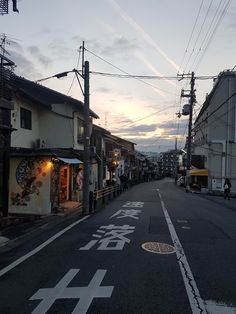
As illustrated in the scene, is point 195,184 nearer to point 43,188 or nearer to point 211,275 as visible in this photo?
point 43,188

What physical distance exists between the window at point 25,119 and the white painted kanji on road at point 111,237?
9633 millimetres

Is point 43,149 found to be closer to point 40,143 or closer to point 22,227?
point 40,143

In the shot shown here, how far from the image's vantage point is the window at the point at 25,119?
23252mm

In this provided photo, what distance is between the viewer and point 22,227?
15906 mm

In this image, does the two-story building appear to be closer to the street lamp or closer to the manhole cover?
the street lamp

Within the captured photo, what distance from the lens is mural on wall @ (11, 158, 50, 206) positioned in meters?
21.2

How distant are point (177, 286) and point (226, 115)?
45.9 metres

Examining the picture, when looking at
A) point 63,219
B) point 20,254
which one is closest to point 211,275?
point 20,254

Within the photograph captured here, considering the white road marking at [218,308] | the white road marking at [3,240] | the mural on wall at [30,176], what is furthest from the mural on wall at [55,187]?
the white road marking at [218,308]

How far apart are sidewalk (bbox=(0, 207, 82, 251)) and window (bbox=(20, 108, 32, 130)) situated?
515cm

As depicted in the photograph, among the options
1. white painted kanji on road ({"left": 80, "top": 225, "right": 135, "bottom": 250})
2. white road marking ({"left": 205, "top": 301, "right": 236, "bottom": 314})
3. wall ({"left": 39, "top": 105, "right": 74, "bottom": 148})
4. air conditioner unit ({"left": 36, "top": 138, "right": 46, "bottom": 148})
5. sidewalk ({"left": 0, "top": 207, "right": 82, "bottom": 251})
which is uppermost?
wall ({"left": 39, "top": 105, "right": 74, "bottom": 148})

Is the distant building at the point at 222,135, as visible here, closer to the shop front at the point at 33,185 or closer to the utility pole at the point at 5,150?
the shop front at the point at 33,185

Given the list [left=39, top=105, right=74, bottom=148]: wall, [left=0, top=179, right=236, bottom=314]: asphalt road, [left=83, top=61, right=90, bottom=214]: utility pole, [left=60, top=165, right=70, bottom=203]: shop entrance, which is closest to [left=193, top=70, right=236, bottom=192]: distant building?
[left=60, top=165, right=70, bottom=203]: shop entrance

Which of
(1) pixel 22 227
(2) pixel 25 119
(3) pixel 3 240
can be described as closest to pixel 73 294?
(3) pixel 3 240
